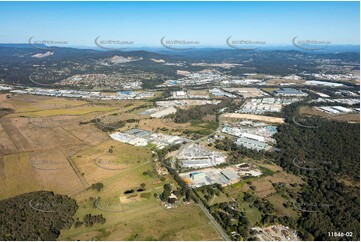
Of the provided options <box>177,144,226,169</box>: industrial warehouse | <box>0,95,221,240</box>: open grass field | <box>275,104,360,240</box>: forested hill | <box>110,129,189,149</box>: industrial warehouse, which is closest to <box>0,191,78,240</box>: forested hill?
<box>0,95,221,240</box>: open grass field

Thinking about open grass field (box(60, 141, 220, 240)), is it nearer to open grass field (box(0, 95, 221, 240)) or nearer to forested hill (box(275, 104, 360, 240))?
open grass field (box(0, 95, 221, 240))

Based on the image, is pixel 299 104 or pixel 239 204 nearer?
pixel 239 204

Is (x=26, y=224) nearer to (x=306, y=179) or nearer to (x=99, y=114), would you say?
(x=306, y=179)

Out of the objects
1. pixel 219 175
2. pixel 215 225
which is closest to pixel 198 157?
pixel 219 175

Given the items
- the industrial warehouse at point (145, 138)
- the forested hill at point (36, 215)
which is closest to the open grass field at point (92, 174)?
the forested hill at point (36, 215)

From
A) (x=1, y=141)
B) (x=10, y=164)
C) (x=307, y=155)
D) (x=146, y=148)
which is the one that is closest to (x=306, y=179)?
(x=307, y=155)
